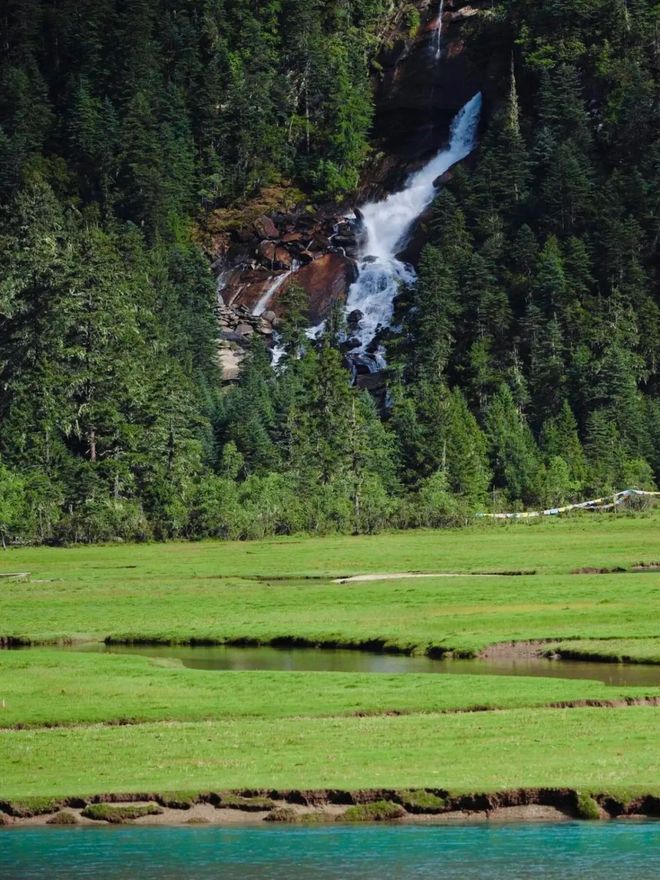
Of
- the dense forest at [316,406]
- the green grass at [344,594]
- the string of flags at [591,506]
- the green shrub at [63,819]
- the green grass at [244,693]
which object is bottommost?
the green shrub at [63,819]

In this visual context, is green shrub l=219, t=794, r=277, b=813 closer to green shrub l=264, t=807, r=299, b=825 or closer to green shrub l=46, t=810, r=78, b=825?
green shrub l=264, t=807, r=299, b=825

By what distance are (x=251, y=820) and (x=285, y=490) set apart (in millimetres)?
105417

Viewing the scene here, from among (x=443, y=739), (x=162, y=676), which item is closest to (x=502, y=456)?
(x=162, y=676)

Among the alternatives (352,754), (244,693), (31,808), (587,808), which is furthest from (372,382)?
(587,808)

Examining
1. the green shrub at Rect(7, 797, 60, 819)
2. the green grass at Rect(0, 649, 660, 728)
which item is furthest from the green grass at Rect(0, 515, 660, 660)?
the green shrub at Rect(7, 797, 60, 819)

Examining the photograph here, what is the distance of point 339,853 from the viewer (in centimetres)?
3003

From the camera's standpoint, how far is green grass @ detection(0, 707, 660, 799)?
108 feet

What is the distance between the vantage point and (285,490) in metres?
137

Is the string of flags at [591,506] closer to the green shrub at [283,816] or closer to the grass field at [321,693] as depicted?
the grass field at [321,693]

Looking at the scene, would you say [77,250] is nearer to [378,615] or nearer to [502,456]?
[502,456]

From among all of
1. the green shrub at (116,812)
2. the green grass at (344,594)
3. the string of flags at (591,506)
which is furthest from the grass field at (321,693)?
the string of flags at (591,506)

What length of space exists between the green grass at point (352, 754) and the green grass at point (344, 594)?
15.0 metres

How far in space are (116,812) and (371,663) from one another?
23467 mm

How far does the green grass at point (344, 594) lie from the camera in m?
61.3
